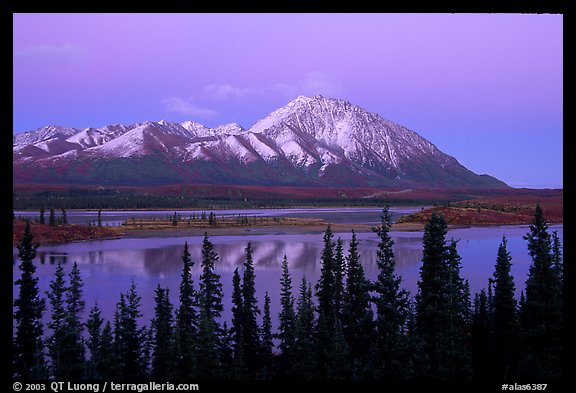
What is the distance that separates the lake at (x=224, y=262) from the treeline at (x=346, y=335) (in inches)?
107

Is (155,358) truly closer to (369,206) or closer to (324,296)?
(324,296)

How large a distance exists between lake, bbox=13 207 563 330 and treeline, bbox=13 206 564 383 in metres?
2.73

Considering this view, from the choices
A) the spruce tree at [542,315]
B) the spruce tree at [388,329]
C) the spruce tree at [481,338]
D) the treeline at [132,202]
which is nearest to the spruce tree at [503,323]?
the spruce tree at [481,338]

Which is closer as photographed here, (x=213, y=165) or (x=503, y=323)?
(x=503, y=323)

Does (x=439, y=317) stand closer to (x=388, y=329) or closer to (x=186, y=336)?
(x=388, y=329)

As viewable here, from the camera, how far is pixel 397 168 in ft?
607

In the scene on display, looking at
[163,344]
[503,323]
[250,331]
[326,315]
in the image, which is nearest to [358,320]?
[326,315]

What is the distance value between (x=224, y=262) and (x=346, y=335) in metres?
11.8

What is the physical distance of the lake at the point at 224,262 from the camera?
16.7 metres

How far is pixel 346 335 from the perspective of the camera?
12414 millimetres

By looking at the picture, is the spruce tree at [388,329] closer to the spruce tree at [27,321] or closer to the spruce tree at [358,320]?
the spruce tree at [358,320]

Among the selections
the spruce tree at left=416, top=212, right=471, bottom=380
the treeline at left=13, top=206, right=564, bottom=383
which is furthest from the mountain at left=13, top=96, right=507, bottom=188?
the spruce tree at left=416, top=212, right=471, bottom=380

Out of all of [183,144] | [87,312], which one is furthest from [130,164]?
[87,312]
